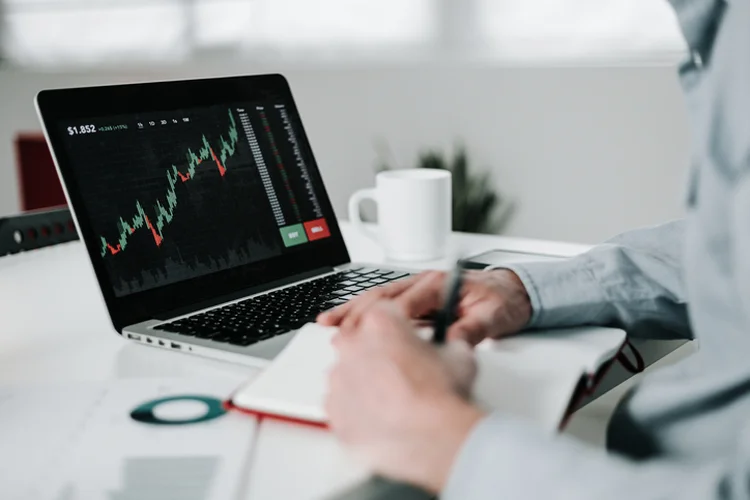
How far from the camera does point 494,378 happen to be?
63 cm

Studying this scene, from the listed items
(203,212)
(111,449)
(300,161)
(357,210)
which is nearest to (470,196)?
(357,210)

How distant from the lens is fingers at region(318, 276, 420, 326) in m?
0.73

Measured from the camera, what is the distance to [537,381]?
62cm

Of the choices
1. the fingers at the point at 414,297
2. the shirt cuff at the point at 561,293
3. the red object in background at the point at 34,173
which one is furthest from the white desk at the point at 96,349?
the red object in background at the point at 34,173

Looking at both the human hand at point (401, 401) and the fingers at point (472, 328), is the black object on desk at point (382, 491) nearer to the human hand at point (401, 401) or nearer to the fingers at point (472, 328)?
the human hand at point (401, 401)

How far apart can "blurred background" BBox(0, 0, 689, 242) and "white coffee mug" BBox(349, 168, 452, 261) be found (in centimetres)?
126

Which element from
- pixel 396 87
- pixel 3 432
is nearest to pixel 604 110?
pixel 396 87

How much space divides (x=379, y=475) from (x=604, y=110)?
1.97 metres

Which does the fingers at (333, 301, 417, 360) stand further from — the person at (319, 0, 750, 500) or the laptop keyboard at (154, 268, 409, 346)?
the laptop keyboard at (154, 268, 409, 346)

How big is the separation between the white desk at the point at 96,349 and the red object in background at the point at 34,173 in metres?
1.97

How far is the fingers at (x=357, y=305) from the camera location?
73 centimetres

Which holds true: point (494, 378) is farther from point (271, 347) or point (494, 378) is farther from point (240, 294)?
point (240, 294)

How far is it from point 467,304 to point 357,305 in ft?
0.33

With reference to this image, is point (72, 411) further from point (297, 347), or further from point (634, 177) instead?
point (634, 177)
